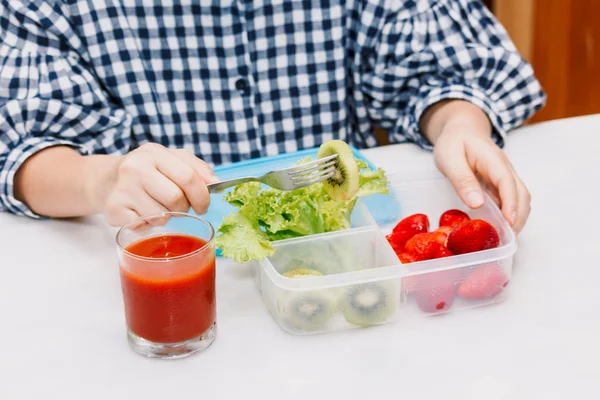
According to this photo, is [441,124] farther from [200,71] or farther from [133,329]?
[133,329]

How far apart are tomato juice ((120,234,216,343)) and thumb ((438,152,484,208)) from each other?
14.3 inches

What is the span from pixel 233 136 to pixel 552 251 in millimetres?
621

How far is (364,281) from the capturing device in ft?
2.83

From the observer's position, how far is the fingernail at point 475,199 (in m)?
1.01

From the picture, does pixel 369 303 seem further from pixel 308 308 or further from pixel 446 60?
pixel 446 60

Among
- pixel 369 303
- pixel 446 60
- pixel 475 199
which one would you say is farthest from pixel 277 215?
pixel 446 60

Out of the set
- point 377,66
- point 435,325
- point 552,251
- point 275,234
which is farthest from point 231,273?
point 377,66

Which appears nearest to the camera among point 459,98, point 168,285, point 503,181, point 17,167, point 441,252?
point 168,285

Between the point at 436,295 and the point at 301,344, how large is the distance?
6.5 inches

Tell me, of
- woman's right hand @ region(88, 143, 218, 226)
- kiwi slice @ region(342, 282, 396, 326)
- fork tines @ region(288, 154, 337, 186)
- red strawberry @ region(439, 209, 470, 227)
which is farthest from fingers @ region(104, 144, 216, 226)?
red strawberry @ region(439, 209, 470, 227)

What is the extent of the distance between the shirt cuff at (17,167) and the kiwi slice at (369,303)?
1.71 ft

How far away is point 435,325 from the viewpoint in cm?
89

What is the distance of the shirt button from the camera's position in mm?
1372

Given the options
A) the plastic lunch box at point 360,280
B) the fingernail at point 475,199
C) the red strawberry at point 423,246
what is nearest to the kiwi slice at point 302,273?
the plastic lunch box at point 360,280
